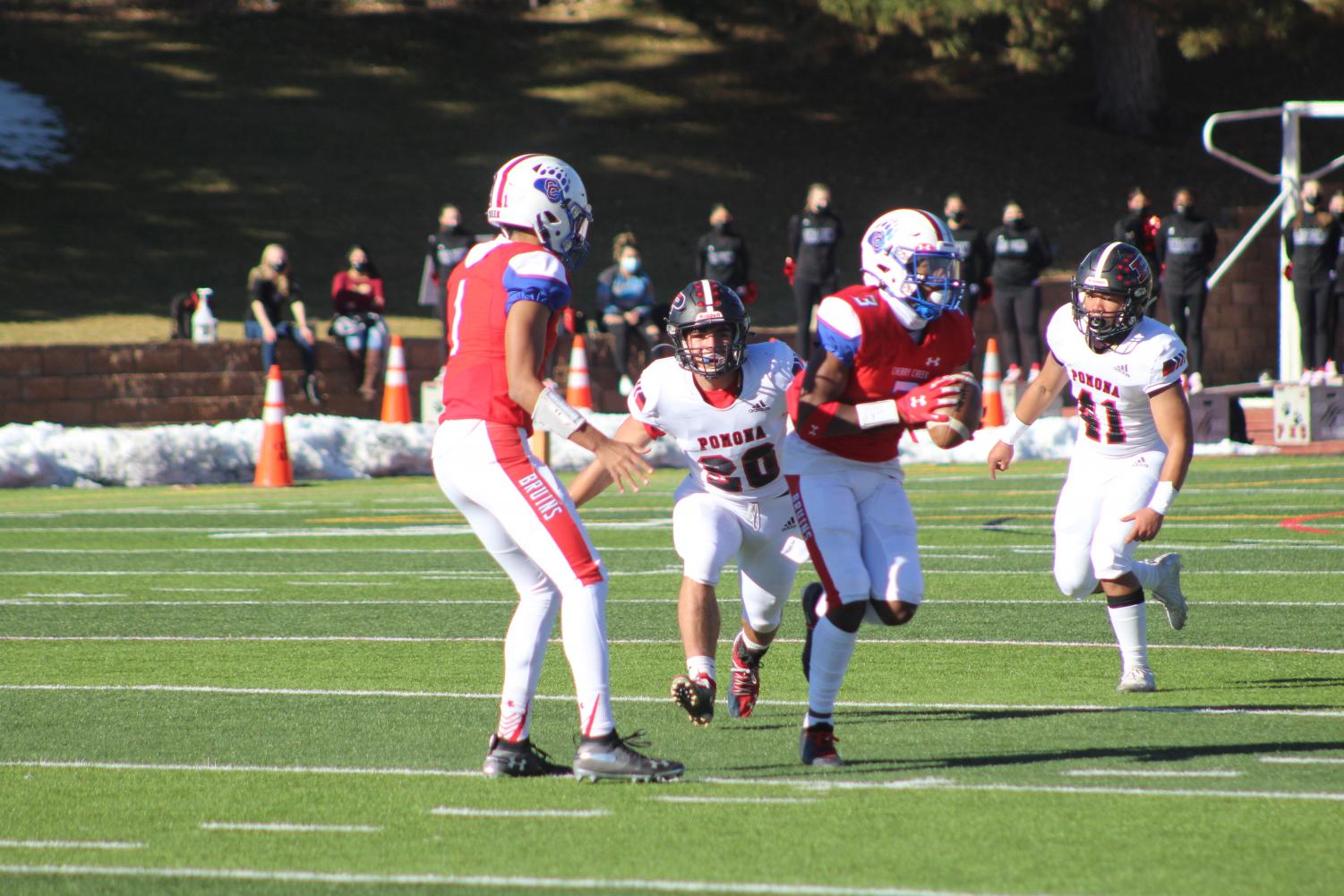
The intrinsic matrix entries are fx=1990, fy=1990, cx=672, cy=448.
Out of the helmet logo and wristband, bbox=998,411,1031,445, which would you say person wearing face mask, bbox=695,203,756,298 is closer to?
wristband, bbox=998,411,1031,445

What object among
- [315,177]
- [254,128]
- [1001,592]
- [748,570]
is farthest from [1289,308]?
[254,128]

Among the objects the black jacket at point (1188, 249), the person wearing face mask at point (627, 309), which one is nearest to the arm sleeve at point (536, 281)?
the person wearing face mask at point (627, 309)

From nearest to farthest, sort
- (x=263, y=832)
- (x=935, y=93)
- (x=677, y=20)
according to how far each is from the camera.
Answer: (x=263, y=832) < (x=935, y=93) < (x=677, y=20)

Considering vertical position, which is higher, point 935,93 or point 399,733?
point 935,93

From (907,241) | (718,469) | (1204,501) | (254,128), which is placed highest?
(254,128)

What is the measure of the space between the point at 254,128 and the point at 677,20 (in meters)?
11.2

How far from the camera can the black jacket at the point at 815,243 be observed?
2112 centimetres

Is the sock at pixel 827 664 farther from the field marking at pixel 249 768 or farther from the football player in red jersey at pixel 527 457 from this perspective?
the field marking at pixel 249 768

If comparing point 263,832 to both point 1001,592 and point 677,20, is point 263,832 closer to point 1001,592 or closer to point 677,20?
point 1001,592

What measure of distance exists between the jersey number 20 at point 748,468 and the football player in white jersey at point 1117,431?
49.4 inches

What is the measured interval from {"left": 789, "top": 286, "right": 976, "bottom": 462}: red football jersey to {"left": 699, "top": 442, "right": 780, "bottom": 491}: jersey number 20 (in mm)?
391

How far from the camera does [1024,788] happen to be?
18.9 ft

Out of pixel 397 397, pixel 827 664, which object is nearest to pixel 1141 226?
pixel 397 397

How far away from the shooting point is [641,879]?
15.6ft
